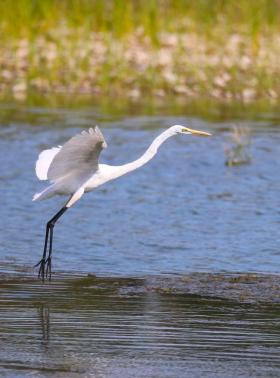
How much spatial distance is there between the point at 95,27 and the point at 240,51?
2.47 meters

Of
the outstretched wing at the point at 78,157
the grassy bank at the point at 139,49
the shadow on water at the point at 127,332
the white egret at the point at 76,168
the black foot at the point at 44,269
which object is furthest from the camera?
the grassy bank at the point at 139,49

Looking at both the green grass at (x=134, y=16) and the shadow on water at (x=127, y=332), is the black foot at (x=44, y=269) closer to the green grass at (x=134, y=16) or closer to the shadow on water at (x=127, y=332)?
the shadow on water at (x=127, y=332)

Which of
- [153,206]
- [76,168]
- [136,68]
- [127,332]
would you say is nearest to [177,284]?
[76,168]

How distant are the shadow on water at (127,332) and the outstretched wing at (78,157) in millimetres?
813

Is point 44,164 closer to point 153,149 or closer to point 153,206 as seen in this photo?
point 153,149

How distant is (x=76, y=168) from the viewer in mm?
8445

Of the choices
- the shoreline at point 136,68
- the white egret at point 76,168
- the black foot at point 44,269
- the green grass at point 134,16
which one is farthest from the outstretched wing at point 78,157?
the green grass at point 134,16

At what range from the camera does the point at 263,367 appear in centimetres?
596

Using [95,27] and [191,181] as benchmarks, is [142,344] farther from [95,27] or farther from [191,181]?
[95,27]

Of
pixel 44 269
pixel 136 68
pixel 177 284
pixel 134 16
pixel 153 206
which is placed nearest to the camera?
pixel 177 284

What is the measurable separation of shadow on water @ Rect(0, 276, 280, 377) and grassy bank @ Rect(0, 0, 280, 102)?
10.5 metres

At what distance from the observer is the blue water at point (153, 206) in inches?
363

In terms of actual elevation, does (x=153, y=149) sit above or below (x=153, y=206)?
above

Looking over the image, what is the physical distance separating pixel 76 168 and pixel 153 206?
9.31 feet
